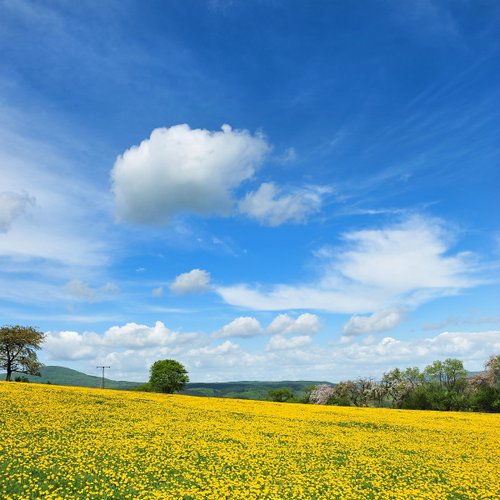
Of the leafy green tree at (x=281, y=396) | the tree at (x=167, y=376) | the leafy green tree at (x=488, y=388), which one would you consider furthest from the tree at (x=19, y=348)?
the leafy green tree at (x=488, y=388)

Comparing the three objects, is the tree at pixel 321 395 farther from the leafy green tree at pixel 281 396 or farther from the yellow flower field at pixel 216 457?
the yellow flower field at pixel 216 457

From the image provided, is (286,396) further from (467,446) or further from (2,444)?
(2,444)

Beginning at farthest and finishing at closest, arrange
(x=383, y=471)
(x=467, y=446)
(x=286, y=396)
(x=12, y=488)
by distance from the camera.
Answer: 1. (x=286, y=396)
2. (x=467, y=446)
3. (x=383, y=471)
4. (x=12, y=488)

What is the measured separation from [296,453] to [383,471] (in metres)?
5.26

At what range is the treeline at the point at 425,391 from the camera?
77.6 m

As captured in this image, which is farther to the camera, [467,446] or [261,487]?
[467,446]

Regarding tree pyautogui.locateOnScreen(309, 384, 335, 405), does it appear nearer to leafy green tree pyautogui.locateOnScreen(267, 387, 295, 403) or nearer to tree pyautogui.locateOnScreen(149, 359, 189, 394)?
leafy green tree pyautogui.locateOnScreen(267, 387, 295, 403)

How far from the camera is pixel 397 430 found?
38.4 meters

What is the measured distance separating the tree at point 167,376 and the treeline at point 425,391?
1064 inches

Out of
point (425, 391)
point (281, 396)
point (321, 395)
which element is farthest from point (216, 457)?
point (281, 396)

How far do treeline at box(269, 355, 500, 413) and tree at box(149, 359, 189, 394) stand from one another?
2703 cm

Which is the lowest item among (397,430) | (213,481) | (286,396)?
(286,396)

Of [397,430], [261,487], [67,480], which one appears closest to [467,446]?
[397,430]

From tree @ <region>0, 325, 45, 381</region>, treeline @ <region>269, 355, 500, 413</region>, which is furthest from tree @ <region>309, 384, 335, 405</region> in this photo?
tree @ <region>0, 325, 45, 381</region>
